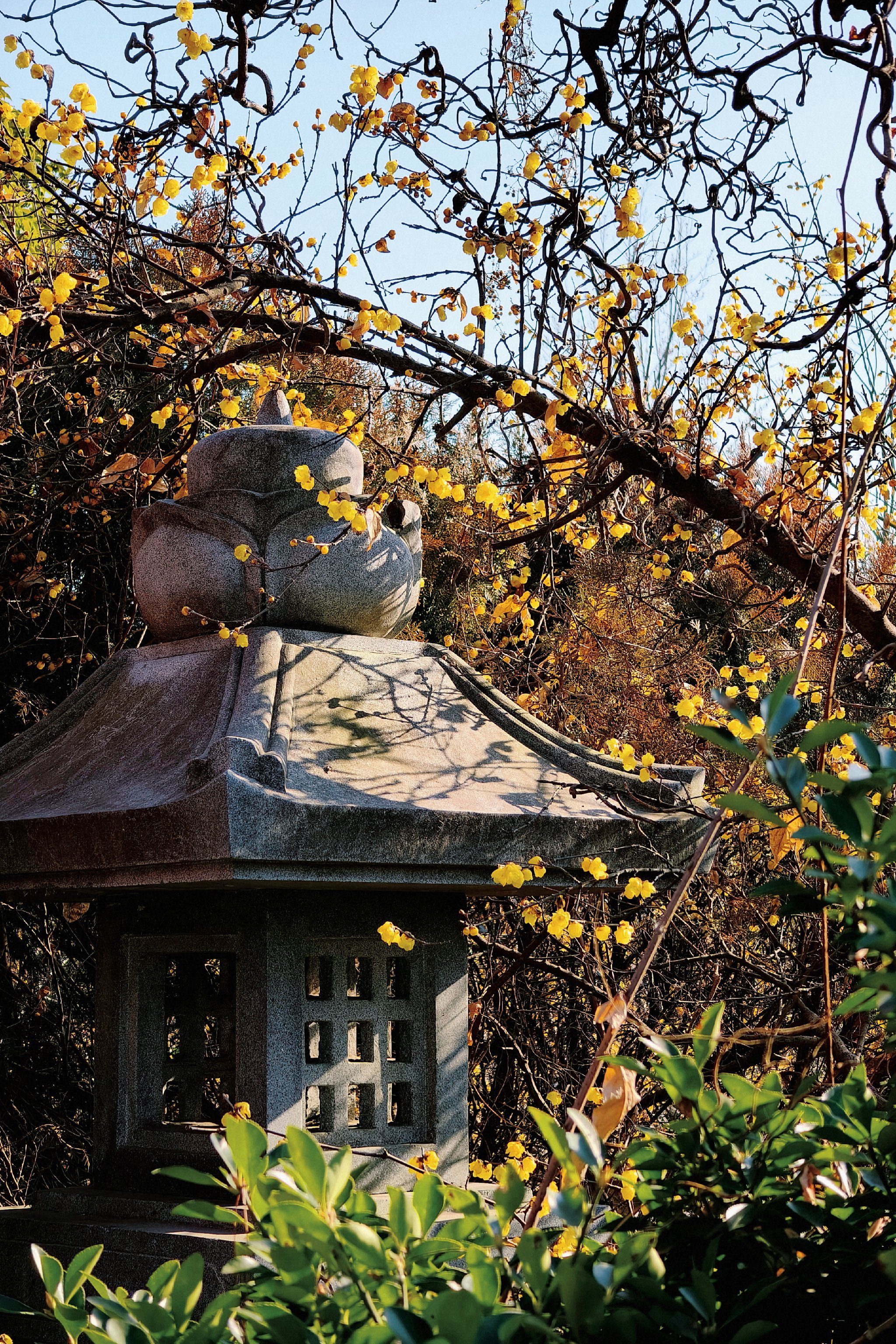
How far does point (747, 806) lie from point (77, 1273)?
605mm

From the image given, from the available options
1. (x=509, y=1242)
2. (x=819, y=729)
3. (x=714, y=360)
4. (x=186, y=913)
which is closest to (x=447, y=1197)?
(x=509, y=1242)

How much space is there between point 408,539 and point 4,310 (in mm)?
1076

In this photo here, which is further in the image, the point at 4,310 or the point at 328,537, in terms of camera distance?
the point at 4,310

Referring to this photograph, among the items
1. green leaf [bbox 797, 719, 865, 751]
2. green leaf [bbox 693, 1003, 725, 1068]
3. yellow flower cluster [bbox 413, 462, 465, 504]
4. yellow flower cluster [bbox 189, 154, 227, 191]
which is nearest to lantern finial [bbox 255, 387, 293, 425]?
yellow flower cluster [bbox 413, 462, 465, 504]

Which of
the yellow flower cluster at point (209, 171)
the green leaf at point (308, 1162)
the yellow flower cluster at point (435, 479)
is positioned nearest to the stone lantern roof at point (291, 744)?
the yellow flower cluster at point (435, 479)

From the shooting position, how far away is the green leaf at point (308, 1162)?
769 millimetres

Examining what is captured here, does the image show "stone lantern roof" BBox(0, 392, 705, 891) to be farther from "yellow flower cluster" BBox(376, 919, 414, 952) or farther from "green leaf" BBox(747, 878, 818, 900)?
"green leaf" BBox(747, 878, 818, 900)

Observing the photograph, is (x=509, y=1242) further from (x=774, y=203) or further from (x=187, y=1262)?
(x=774, y=203)

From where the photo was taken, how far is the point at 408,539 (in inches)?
102

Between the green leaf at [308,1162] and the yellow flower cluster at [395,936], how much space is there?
1.41 m

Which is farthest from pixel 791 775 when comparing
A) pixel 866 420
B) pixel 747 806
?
pixel 866 420

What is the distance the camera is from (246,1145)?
827 millimetres

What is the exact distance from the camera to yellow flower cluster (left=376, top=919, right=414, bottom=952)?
7.20 feet

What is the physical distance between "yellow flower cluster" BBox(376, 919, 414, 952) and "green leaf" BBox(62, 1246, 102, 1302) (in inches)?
49.8
